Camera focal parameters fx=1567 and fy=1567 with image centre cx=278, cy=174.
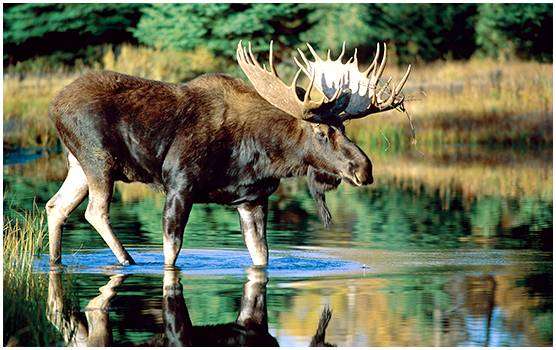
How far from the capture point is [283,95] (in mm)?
14445

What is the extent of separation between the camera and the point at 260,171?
14.6 meters

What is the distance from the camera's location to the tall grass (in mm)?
10690

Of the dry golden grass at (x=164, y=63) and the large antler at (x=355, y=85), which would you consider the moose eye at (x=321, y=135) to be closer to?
the large antler at (x=355, y=85)

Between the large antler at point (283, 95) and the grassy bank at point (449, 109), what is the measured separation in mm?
16051

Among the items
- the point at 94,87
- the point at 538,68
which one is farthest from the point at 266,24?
the point at 94,87

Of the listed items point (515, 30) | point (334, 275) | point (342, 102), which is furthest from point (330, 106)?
point (515, 30)

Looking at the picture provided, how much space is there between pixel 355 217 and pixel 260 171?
215 inches

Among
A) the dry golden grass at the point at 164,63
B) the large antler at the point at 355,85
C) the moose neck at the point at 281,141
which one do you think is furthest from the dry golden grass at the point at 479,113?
the moose neck at the point at 281,141

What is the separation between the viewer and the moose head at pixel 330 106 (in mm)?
14211

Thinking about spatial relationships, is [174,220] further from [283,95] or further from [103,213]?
[283,95]

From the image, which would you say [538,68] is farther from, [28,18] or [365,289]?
[365,289]

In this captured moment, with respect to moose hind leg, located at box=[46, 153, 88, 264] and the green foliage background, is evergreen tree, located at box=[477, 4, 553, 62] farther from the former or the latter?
moose hind leg, located at box=[46, 153, 88, 264]

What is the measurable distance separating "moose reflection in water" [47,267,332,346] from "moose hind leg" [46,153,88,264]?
1595 mm

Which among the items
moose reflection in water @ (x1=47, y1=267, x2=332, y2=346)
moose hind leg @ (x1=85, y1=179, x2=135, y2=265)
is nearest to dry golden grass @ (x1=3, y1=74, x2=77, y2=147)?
moose hind leg @ (x1=85, y1=179, x2=135, y2=265)
